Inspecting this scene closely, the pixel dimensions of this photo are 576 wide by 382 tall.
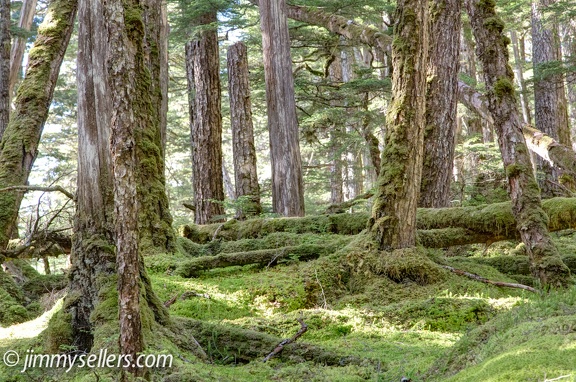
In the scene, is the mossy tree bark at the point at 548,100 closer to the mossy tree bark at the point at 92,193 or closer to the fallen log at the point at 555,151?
the fallen log at the point at 555,151

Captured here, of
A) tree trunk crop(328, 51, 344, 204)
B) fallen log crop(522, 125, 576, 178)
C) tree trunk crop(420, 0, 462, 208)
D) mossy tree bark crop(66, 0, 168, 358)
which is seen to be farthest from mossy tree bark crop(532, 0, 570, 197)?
mossy tree bark crop(66, 0, 168, 358)

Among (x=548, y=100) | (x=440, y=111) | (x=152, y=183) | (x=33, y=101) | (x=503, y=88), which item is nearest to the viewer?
(x=503, y=88)

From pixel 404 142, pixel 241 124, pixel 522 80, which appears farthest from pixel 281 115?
pixel 522 80

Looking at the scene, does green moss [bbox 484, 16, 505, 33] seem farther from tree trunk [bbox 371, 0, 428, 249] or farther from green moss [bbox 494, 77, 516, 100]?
tree trunk [bbox 371, 0, 428, 249]

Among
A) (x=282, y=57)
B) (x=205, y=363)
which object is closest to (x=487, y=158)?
(x=282, y=57)

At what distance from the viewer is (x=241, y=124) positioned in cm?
1497

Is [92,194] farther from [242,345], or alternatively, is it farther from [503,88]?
[503,88]

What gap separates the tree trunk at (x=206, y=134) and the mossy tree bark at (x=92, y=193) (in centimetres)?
921

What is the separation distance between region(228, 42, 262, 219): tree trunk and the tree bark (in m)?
5.17

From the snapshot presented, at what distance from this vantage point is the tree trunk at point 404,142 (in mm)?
7766

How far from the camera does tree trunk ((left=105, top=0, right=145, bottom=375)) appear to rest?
405cm

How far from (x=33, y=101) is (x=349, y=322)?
17.4 ft

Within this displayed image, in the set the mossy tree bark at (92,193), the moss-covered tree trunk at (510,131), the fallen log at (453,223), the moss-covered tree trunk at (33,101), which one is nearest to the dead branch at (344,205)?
the fallen log at (453,223)

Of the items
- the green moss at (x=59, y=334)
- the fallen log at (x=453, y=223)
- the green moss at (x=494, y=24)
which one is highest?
the green moss at (x=494, y=24)
